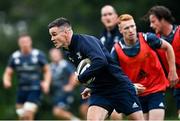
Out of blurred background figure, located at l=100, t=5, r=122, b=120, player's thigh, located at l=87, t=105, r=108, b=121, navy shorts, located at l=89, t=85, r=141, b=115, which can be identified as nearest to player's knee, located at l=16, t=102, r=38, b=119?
blurred background figure, located at l=100, t=5, r=122, b=120

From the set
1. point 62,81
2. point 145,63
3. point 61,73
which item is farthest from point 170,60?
point 62,81

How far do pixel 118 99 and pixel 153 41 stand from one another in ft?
3.60

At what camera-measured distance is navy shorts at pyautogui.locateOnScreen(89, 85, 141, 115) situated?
9133 millimetres

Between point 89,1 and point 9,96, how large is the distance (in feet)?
15.5

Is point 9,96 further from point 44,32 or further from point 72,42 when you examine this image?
point 72,42

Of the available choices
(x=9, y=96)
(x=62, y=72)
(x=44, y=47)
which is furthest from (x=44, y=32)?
(x=62, y=72)

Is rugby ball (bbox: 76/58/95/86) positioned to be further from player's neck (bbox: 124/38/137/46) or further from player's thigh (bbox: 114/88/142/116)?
player's neck (bbox: 124/38/137/46)

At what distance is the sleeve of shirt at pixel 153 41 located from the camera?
9766 millimetres

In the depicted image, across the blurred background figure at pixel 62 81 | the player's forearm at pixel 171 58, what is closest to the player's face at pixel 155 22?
the player's forearm at pixel 171 58

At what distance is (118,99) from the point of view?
920 cm

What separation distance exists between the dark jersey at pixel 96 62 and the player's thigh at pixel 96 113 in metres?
0.27

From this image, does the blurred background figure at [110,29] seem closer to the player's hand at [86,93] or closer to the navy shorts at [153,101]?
the navy shorts at [153,101]

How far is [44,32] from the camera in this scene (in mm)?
28016

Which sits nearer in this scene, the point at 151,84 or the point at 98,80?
the point at 98,80
